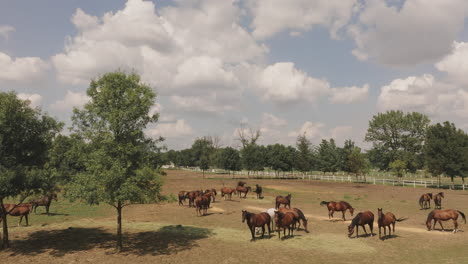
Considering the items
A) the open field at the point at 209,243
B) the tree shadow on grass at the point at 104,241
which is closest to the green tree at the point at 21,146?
the tree shadow on grass at the point at 104,241

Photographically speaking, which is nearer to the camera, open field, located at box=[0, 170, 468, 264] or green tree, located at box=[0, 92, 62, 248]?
open field, located at box=[0, 170, 468, 264]

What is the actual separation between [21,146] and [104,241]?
7.59m

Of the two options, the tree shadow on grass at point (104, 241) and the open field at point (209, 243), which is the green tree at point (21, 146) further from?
the open field at point (209, 243)

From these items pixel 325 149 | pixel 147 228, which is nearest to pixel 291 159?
pixel 325 149

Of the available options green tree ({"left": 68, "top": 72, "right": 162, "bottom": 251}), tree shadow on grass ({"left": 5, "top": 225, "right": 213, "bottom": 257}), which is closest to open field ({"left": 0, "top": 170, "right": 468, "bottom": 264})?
tree shadow on grass ({"left": 5, "top": 225, "right": 213, "bottom": 257})

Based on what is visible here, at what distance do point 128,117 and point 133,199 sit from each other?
4.62 meters

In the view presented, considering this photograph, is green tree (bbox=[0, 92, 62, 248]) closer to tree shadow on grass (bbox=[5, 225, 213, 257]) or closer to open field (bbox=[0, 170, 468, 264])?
tree shadow on grass (bbox=[5, 225, 213, 257])

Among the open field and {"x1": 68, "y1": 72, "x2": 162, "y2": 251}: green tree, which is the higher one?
{"x1": 68, "y1": 72, "x2": 162, "y2": 251}: green tree

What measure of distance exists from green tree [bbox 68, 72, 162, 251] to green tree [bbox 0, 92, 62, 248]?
2509mm

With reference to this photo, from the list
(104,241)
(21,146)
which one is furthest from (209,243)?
(21,146)

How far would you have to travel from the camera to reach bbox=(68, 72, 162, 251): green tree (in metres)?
14.6

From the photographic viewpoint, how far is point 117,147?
15359mm

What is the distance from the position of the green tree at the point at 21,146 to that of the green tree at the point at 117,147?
251 cm

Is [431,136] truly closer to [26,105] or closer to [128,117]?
[128,117]
